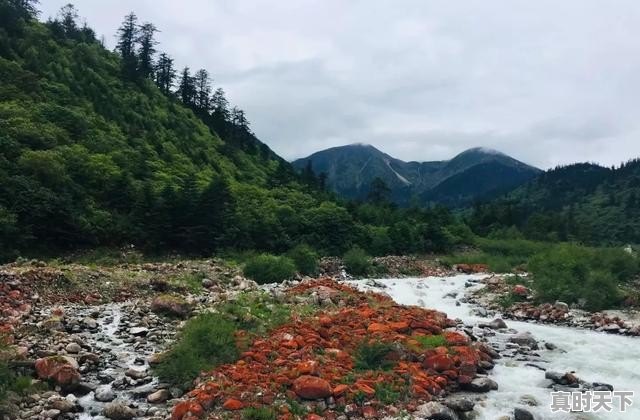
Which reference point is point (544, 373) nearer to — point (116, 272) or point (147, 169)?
point (116, 272)

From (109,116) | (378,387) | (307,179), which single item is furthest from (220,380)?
(307,179)

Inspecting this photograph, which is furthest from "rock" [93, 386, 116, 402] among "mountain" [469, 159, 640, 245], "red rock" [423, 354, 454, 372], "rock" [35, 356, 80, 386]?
"mountain" [469, 159, 640, 245]

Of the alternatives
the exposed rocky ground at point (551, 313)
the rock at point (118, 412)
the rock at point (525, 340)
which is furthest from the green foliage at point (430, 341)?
the exposed rocky ground at point (551, 313)

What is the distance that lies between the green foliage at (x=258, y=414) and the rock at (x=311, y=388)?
114cm

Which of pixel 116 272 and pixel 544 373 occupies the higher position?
pixel 116 272

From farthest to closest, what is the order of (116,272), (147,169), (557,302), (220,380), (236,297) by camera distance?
(147,169) < (557,302) < (116,272) < (236,297) < (220,380)

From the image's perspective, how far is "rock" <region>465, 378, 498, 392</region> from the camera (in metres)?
15.5

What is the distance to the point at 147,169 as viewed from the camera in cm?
4809

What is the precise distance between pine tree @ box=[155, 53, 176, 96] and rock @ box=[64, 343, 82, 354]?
81376 mm

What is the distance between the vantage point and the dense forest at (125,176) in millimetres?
33125

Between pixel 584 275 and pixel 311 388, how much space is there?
91.0 feet

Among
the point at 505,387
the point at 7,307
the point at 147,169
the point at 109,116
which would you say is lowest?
the point at 505,387

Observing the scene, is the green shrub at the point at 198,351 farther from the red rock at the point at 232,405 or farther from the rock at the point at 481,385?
the rock at the point at 481,385

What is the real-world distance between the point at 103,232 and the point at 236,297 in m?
15.8
